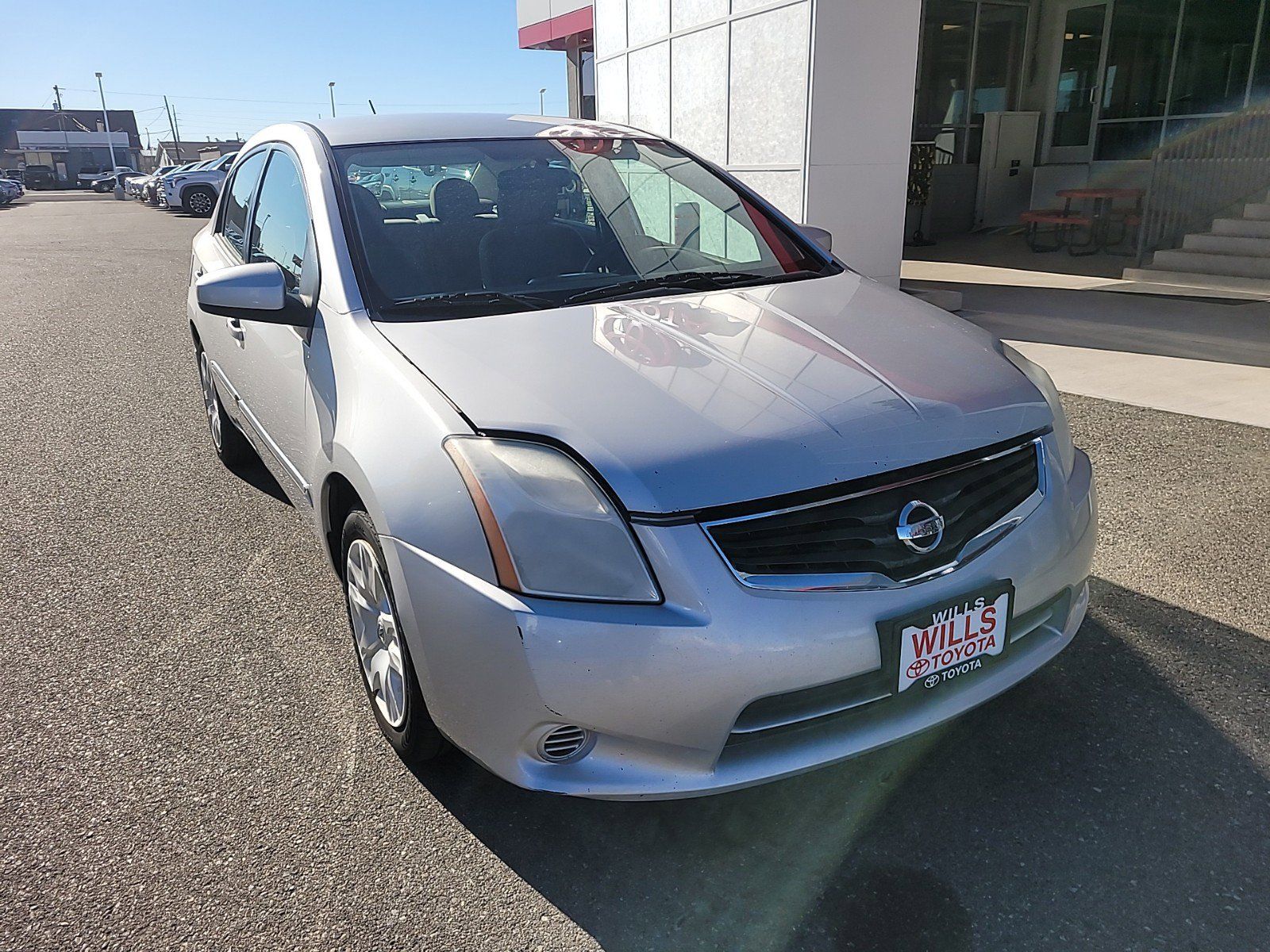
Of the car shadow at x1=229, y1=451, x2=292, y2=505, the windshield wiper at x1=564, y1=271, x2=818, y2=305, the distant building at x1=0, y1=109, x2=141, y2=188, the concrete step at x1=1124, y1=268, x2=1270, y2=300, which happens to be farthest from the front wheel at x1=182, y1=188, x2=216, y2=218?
the distant building at x1=0, y1=109, x2=141, y2=188

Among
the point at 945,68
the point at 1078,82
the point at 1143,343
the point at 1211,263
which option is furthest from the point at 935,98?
the point at 1143,343

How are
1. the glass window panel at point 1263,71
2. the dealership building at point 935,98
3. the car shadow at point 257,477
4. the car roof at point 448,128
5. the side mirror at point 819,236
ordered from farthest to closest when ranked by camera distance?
the glass window panel at point 1263,71, the dealership building at point 935,98, the car shadow at point 257,477, the side mirror at point 819,236, the car roof at point 448,128

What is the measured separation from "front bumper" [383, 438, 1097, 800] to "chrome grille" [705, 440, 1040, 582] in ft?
0.15

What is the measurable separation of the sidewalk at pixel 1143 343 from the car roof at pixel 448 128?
3521 millimetres

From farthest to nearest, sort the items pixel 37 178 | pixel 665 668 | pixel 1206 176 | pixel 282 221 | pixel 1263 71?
pixel 37 178, pixel 1263 71, pixel 1206 176, pixel 282 221, pixel 665 668

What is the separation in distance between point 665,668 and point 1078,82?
52.1 feet

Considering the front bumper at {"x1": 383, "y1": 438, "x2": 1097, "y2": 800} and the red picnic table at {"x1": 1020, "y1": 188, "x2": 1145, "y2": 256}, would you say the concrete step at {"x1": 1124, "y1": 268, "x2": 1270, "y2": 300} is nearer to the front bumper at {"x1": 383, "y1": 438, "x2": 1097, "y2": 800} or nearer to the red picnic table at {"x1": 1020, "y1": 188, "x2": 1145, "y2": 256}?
the red picnic table at {"x1": 1020, "y1": 188, "x2": 1145, "y2": 256}

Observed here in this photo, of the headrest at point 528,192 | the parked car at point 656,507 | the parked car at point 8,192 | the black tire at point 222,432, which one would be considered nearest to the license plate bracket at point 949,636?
the parked car at point 656,507

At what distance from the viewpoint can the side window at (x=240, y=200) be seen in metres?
3.80

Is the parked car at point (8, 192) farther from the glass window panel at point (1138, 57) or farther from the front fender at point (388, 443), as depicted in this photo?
the front fender at point (388, 443)

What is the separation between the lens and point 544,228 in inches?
119

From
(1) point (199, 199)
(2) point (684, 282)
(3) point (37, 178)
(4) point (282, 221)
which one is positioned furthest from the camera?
(3) point (37, 178)

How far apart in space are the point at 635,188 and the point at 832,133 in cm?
500

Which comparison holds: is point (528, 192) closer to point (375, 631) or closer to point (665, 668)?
point (375, 631)
